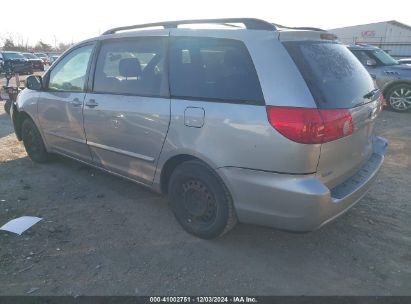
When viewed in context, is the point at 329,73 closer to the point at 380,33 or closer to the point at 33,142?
the point at 33,142

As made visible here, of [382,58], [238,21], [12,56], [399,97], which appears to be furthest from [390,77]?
[12,56]

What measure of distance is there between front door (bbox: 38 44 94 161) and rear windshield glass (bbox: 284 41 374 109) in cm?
254

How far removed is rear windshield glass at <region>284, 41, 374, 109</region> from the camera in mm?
2645

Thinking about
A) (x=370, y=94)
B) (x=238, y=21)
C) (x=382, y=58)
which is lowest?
(x=370, y=94)

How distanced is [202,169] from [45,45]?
75.3 m

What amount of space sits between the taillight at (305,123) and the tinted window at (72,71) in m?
2.55

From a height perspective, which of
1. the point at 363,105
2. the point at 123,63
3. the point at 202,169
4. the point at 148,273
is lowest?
the point at 148,273

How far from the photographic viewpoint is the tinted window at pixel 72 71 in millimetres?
4238

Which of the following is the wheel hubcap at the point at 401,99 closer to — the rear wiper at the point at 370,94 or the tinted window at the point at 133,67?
the rear wiper at the point at 370,94

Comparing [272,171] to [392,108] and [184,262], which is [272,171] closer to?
[184,262]

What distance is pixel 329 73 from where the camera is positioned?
9.24 ft

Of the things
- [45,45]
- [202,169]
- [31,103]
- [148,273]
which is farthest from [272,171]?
[45,45]

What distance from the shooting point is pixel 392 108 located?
9.88m

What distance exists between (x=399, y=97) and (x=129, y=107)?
8.55 metres
